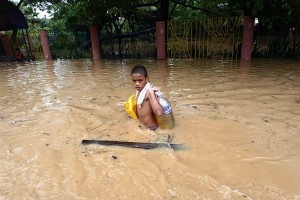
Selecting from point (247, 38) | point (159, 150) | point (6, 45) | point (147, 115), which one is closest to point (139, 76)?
point (147, 115)

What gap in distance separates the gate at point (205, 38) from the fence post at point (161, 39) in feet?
1.05

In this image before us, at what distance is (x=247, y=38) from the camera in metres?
11.7

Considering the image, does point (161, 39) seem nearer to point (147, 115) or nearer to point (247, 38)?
point (247, 38)

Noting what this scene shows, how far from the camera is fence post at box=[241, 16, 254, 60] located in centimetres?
1148

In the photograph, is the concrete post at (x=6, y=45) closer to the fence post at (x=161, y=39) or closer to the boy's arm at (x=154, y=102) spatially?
the fence post at (x=161, y=39)

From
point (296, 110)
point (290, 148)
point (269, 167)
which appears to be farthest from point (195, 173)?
point (296, 110)

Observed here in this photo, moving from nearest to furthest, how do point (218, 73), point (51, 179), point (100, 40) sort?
point (51, 179)
point (218, 73)
point (100, 40)

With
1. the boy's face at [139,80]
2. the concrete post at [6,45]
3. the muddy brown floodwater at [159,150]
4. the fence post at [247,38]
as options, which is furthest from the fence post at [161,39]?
the concrete post at [6,45]

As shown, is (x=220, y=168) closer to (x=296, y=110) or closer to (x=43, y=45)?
(x=296, y=110)

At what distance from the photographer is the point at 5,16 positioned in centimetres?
1595

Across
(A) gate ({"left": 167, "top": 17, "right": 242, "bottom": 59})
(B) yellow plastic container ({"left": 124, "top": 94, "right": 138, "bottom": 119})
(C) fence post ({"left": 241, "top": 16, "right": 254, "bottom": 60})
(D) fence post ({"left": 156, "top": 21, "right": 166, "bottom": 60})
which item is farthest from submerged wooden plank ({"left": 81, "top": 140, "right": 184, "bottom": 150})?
(D) fence post ({"left": 156, "top": 21, "right": 166, "bottom": 60})

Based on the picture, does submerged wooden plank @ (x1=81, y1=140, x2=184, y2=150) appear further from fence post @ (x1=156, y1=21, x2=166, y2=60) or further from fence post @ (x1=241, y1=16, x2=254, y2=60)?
fence post @ (x1=156, y1=21, x2=166, y2=60)

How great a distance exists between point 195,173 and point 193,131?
1058 mm

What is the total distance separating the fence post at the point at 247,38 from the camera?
452 inches
